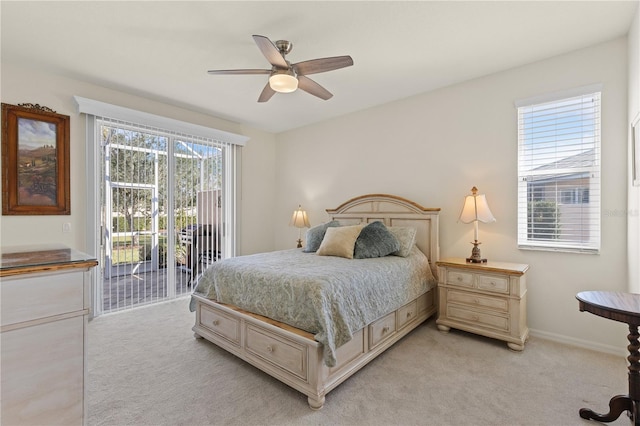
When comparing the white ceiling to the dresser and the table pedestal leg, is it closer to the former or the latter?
the dresser

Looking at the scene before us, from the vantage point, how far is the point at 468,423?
5.54ft

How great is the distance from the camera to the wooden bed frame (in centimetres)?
190

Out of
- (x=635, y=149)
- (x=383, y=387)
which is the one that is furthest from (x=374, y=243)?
(x=635, y=149)

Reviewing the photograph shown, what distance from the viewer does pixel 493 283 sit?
2.67 metres

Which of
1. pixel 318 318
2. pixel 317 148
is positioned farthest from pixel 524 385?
pixel 317 148

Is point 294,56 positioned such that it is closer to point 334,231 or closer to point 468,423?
point 334,231

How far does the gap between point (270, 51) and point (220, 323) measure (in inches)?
89.7

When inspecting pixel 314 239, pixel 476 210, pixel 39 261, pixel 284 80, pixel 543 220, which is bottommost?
pixel 314 239

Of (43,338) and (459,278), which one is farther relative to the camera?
(459,278)

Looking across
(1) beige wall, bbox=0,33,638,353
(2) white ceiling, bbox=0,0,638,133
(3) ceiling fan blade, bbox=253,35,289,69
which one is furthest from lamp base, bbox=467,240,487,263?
(3) ceiling fan blade, bbox=253,35,289,69

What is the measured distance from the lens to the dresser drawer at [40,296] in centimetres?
107

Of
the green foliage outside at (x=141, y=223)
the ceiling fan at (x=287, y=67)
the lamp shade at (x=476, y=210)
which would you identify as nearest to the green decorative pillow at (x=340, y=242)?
the lamp shade at (x=476, y=210)

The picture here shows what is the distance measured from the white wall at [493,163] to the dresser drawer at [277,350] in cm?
228

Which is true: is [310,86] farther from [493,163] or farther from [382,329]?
[382,329]
